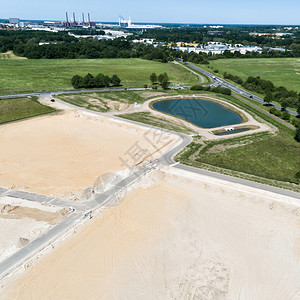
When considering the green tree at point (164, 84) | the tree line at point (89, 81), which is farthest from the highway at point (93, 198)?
the tree line at point (89, 81)

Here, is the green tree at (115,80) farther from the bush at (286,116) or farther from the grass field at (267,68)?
the grass field at (267,68)

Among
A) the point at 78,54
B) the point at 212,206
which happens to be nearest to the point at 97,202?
the point at 212,206

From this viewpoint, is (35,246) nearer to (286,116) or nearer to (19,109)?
(19,109)

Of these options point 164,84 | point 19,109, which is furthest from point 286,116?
point 19,109

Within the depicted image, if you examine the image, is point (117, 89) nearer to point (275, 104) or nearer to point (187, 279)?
point (275, 104)

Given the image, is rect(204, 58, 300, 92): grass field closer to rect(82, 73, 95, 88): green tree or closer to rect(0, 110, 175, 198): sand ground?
rect(82, 73, 95, 88): green tree

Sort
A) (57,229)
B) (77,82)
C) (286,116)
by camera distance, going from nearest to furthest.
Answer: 1. (57,229)
2. (286,116)
3. (77,82)
